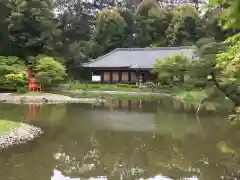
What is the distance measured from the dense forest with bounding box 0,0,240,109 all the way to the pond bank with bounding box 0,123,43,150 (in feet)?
31.4

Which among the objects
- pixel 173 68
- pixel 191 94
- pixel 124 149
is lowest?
pixel 124 149

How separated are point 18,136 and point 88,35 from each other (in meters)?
38.0

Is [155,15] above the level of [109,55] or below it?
above

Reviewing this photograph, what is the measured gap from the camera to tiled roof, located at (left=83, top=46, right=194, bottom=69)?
37000 millimetres

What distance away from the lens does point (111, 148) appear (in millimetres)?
11805

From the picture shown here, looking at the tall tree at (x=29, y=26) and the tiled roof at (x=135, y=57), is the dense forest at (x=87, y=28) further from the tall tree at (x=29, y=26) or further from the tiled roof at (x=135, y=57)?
the tiled roof at (x=135, y=57)

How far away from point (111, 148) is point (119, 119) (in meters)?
6.40

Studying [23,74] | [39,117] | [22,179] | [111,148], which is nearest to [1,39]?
[23,74]

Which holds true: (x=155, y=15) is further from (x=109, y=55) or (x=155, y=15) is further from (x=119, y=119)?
(x=119, y=119)

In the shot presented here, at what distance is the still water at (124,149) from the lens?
29.9ft

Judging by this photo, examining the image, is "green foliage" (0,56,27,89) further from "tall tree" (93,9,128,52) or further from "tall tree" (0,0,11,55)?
"tall tree" (93,9,128,52)

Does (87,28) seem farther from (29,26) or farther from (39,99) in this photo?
(39,99)

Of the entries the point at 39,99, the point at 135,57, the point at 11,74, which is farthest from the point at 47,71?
the point at 135,57

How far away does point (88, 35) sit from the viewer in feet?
162
